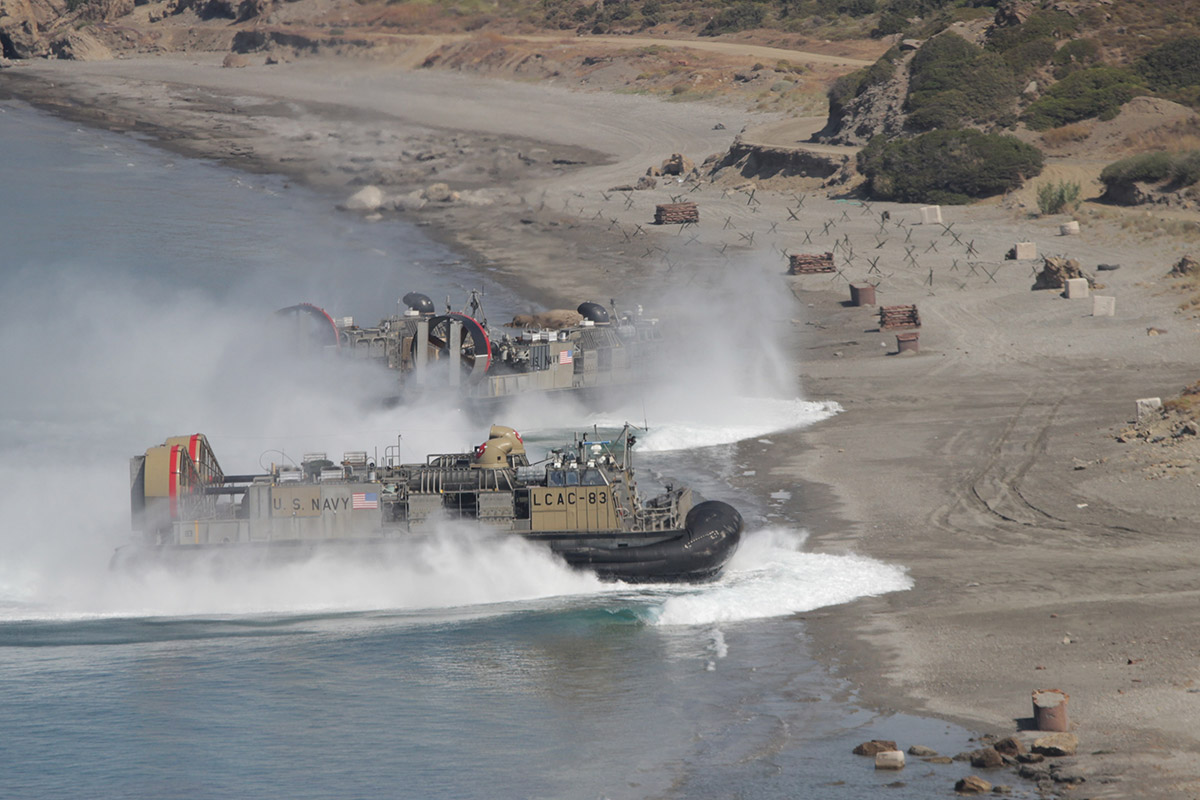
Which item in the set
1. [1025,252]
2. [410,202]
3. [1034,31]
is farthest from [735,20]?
[1025,252]

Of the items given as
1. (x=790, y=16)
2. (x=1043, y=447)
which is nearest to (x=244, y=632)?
(x=1043, y=447)

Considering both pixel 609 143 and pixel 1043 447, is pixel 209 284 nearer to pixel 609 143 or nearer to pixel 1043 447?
pixel 609 143

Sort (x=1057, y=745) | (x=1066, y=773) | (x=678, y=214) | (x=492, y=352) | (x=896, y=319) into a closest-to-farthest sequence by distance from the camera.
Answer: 1. (x=1066, y=773)
2. (x=1057, y=745)
3. (x=492, y=352)
4. (x=896, y=319)
5. (x=678, y=214)

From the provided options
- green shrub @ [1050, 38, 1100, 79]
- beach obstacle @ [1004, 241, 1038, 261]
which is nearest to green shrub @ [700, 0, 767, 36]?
green shrub @ [1050, 38, 1100, 79]

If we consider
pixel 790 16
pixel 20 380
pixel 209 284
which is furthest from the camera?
pixel 790 16

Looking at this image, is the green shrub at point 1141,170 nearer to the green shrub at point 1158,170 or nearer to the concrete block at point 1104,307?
the green shrub at point 1158,170

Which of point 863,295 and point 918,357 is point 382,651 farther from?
point 863,295
